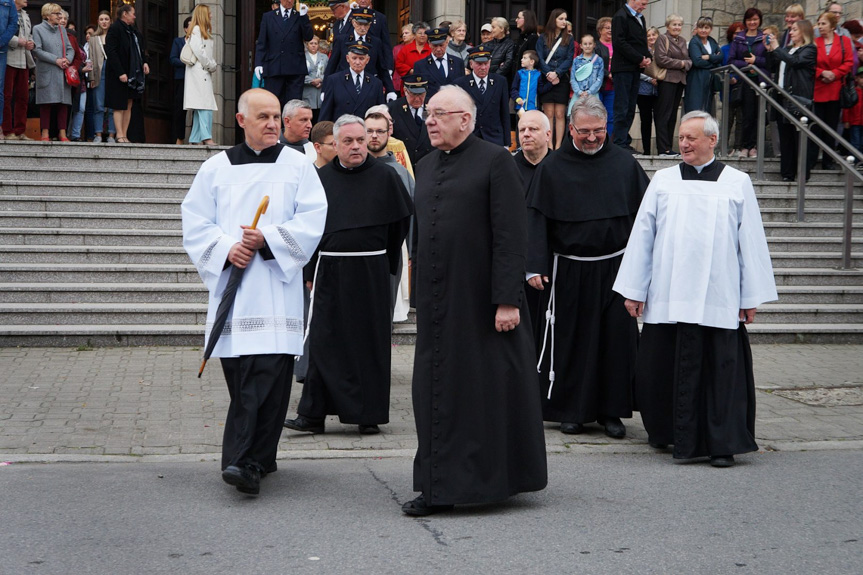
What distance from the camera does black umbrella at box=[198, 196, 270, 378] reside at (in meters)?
5.81

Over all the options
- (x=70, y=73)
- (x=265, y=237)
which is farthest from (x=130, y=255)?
(x=265, y=237)

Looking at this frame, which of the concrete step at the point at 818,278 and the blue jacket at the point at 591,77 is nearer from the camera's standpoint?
the concrete step at the point at 818,278

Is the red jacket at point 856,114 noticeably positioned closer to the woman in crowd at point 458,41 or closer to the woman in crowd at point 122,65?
the woman in crowd at point 458,41

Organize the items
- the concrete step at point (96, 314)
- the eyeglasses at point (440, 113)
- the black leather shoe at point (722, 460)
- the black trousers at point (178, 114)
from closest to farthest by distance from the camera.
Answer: the eyeglasses at point (440, 113)
the black leather shoe at point (722, 460)
the concrete step at point (96, 314)
the black trousers at point (178, 114)

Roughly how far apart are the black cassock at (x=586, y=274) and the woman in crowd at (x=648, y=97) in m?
7.09

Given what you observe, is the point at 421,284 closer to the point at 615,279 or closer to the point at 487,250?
the point at 487,250

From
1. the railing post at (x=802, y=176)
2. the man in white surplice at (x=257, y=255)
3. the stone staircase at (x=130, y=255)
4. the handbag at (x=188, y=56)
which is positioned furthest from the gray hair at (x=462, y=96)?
the handbag at (x=188, y=56)

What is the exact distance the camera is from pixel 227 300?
230 inches

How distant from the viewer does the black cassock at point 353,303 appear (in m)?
7.32

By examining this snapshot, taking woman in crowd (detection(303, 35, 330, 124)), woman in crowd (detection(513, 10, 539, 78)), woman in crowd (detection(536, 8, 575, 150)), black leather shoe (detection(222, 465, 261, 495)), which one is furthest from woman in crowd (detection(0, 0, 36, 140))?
black leather shoe (detection(222, 465, 261, 495))

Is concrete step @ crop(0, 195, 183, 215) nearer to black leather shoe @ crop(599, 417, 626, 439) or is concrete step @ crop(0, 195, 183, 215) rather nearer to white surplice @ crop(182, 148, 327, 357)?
black leather shoe @ crop(599, 417, 626, 439)

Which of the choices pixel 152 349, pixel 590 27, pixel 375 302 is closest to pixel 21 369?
pixel 152 349

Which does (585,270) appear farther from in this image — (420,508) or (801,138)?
(801,138)

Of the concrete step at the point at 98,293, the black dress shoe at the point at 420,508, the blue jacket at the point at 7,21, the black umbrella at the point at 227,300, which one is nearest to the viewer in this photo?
the black dress shoe at the point at 420,508
